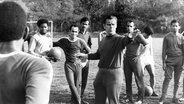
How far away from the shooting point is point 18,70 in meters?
1.67

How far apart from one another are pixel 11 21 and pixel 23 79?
1.07 feet

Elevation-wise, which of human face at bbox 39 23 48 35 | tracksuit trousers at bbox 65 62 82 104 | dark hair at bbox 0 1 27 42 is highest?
dark hair at bbox 0 1 27 42

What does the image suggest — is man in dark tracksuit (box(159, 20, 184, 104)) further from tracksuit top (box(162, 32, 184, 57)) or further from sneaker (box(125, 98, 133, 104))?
sneaker (box(125, 98, 133, 104))

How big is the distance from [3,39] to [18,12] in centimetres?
18

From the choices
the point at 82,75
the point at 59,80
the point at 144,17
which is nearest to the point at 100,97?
the point at 82,75

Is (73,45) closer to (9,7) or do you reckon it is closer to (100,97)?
(100,97)

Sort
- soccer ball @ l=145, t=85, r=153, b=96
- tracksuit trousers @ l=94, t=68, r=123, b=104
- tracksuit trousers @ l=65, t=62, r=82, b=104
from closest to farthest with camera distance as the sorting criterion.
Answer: tracksuit trousers @ l=94, t=68, r=123, b=104 < tracksuit trousers @ l=65, t=62, r=82, b=104 < soccer ball @ l=145, t=85, r=153, b=96

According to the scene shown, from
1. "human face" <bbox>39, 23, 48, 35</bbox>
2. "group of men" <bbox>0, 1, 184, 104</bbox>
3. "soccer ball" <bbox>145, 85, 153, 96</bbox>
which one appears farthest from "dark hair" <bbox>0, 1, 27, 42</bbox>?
"soccer ball" <bbox>145, 85, 153, 96</bbox>

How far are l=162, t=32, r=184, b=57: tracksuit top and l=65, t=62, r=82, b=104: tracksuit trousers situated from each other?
215 centimetres

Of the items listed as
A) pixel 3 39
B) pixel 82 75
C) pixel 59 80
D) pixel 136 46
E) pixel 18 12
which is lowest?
pixel 59 80

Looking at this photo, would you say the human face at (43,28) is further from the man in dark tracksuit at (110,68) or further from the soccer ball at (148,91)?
the soccer ball at (148,91)

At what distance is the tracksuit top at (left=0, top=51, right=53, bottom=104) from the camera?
1.59 meters

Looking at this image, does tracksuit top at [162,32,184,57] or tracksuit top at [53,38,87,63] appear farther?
tracksuit top at [162,32,184,57]

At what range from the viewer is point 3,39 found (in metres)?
1.70
